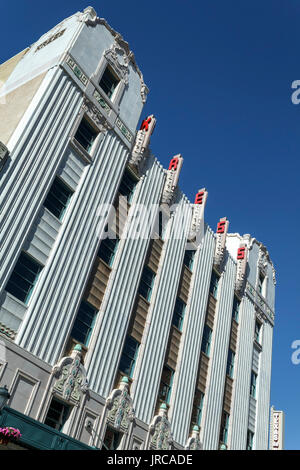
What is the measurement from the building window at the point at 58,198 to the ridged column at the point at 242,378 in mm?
19443

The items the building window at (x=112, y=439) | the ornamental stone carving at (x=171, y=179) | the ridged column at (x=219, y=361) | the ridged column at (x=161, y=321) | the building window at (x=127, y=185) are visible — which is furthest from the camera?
the ornamental stone carving at (x=171, y=179)

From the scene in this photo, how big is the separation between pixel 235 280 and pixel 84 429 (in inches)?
808

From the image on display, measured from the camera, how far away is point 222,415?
32000 mm

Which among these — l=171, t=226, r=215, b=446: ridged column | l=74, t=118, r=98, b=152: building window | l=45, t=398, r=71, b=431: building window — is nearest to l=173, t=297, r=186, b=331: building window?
l=171, t=226, r=215, b=446: ridged column

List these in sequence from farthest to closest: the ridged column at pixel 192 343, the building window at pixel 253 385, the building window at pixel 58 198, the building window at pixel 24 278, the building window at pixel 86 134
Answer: the building window at pixel 253 385, the ridged column at pixel 192 343, the building window at pixel 86 134, the building window at pixel 58 198, the building window at pixel 24 278

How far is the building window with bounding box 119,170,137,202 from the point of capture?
27.8 meters

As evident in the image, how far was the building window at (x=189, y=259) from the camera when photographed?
1270 inches

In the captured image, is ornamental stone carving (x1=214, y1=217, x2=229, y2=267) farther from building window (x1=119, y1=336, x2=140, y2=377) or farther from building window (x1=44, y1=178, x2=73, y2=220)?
building window (x1=44, y1=178, x2=73, y2=220)

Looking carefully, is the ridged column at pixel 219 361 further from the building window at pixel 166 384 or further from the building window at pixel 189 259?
the building window at pixel 189 259

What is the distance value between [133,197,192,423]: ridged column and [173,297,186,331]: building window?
94cm

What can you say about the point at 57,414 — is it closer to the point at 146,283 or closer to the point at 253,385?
the point at 146,283

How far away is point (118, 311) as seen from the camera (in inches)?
971

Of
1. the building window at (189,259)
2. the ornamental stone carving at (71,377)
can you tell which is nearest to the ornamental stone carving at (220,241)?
the building window at (189,259)
